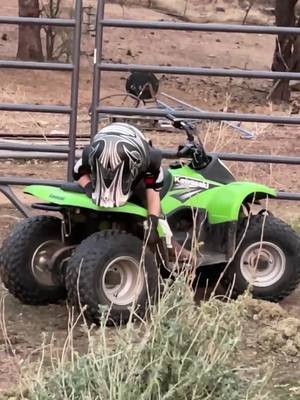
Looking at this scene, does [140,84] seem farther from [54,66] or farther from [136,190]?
[136,190]

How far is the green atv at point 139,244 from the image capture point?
14.6 feet

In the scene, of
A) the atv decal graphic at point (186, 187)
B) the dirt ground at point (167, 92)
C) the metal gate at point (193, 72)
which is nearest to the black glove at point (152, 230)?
the atv decal graphic at point (186, 187)

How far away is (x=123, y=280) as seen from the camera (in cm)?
461

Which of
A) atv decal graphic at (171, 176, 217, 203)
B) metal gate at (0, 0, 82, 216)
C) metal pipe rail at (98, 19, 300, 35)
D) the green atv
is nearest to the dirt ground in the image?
the green atv

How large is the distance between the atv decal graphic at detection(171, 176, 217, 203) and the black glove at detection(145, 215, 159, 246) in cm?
45

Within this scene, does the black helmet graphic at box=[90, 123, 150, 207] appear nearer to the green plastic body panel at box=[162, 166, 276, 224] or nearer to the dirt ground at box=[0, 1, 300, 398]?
the green plastic body panel at box=[162, 166, 276, 224]

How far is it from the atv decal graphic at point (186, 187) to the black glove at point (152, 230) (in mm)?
452

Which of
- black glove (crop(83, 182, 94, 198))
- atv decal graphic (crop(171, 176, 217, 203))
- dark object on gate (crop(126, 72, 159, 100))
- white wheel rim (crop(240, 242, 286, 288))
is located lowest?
white wheel rim (crop(240, 242, 286, 288))

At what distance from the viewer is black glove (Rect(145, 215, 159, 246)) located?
4578 millimetres

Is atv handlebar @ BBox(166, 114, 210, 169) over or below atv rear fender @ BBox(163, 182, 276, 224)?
over

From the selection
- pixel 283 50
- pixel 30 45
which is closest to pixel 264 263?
pixel 283 50

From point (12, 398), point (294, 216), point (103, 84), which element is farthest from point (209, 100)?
point (12, 398)

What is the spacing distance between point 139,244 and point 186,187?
0.67 meters

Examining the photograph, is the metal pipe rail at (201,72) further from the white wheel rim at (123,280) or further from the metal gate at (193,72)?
the white wheel rim at (123,280)
